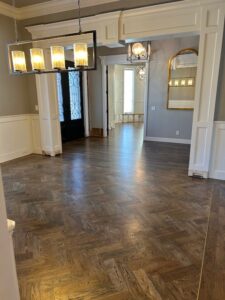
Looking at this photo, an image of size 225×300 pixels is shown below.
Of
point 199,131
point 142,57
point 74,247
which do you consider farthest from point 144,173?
point 142,57

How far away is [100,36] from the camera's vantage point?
4.09 metres

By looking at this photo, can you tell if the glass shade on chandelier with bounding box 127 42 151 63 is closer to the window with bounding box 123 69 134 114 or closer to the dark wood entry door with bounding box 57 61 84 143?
the dark wood entry door with bounding box 57 61 84 143

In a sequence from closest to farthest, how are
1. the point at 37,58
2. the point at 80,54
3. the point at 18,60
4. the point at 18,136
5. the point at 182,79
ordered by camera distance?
the point at 80,54 → the point at 37,58 → the point at 18,60 → the point at 18,136 → the point at 182,79

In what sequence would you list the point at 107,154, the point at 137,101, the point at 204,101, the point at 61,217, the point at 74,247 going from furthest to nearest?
the point at 137,101 → the point at 107,154 → the point at 204,101 → the point at 61,217 → the point at 74,247

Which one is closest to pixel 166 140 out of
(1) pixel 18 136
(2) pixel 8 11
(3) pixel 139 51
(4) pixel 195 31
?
(3) pixel 139 51

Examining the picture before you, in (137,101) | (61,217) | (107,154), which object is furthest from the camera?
(137,101)

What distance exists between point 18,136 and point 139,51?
392cm

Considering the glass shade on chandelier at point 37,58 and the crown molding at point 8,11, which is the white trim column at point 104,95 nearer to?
the crown molding at point 8,11

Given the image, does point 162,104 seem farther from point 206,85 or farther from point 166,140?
point 206,85

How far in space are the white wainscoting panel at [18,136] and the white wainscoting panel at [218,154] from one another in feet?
13.3

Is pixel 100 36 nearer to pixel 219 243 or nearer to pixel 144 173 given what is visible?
pixel 144 173

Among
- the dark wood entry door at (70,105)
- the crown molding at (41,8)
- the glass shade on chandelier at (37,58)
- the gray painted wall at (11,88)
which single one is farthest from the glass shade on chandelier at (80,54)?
the dark wood entry door at (70,105)

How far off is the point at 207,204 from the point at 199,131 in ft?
4.40

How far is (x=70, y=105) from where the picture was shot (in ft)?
23.8
